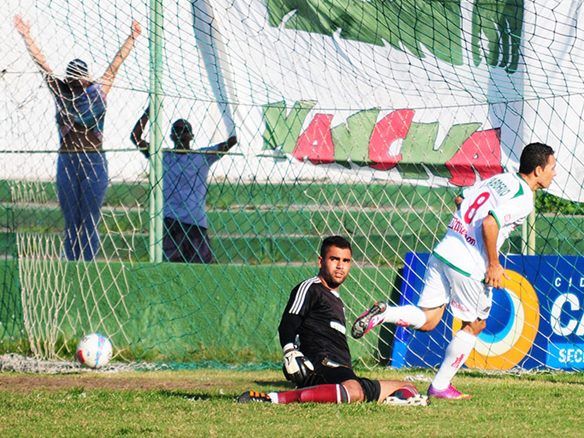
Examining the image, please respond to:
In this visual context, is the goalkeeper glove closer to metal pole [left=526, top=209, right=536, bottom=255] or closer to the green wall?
the green wall

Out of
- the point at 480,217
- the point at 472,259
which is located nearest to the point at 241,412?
the point at 472,259

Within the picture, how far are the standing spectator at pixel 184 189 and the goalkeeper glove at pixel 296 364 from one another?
156 inches

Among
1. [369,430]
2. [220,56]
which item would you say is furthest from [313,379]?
[220,56]

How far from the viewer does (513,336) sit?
10.0 metres

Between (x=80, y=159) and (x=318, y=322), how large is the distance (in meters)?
4.32

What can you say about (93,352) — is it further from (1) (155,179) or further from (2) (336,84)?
(2) (336,84)

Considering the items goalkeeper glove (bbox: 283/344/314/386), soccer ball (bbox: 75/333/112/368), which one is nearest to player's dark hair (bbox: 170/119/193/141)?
soccer ball (bbox: 75/333/112/368)

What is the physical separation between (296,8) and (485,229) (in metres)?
3.22

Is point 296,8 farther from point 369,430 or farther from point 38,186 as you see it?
point 369,430

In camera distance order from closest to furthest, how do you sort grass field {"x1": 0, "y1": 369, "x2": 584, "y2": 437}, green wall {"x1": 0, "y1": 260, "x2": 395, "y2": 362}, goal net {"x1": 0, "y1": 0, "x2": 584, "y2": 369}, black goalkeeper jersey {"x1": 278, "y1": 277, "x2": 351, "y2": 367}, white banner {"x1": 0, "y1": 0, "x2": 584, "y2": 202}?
grass field {"x1": 0, "y1": 369, "x2": 584, "y2": 437}
black goalkeeper jersey {"x1": 278, "y1": 277, "x2": 351, "y2": 367}
white banner {"x1": 0, "y1": 0, "x2": 584, "y2": 202}
goal net {"x1": 0, "y1": 0, "x2": 584, "y2": 369}
green wall {"x1": 0, "y1": 260, "x2": 395, "y2": 362}

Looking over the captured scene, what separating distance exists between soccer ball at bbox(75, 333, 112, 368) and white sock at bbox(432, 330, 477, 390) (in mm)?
2995

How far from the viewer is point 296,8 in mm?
10211

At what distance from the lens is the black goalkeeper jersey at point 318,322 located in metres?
7.74

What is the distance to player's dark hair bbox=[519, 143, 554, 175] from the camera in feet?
26.2
